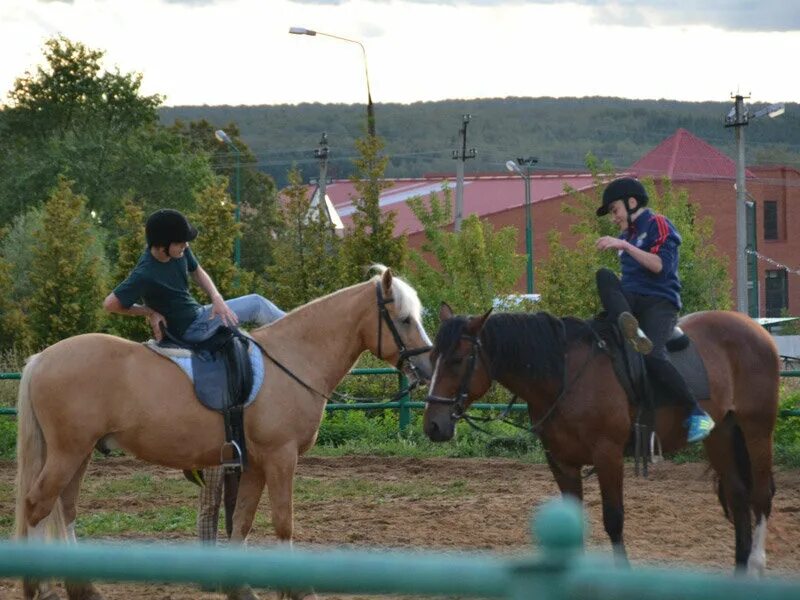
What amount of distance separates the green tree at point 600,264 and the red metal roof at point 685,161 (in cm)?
1586

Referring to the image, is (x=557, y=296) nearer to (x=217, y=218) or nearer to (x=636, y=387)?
(x=217, y=218)

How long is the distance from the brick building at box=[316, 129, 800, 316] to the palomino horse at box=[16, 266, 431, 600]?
44.0 m

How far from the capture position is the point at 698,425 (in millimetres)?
7184

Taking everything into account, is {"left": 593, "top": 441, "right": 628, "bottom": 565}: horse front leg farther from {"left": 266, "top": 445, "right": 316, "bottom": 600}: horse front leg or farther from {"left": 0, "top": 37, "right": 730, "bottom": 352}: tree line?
{"left": 0, "top": 37, "right": 730, "bottom": 352}: tree line

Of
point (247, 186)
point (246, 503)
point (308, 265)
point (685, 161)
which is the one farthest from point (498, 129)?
point (246, 503)

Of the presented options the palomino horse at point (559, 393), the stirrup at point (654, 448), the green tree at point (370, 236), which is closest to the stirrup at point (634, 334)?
the palomino horse at point (559, 393)

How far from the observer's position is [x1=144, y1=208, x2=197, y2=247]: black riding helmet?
6.95 meters

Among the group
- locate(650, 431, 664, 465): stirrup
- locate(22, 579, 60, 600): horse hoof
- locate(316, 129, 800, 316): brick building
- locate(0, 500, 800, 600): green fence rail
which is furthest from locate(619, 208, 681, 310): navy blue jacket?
locate(316, 129, 800, 316): brick building

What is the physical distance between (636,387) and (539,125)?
160 meters

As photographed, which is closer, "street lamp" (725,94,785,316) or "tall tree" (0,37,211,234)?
"street lamp" (725,94,785,316)

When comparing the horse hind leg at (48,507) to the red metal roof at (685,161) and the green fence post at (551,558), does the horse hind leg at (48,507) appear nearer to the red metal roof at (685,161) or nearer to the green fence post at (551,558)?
the green fence post at (551,558)

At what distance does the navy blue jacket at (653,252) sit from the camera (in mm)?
7203

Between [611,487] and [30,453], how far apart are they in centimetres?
327

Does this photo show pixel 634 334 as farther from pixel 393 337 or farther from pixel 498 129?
pixel 498 129
